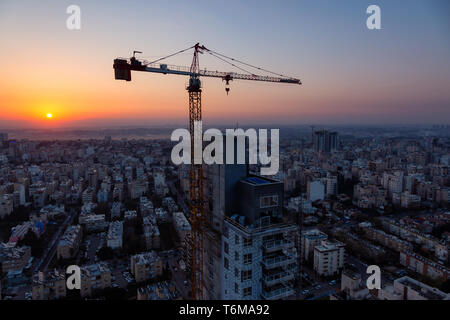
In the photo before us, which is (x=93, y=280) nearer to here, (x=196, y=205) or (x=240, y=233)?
(x=196, y=205)

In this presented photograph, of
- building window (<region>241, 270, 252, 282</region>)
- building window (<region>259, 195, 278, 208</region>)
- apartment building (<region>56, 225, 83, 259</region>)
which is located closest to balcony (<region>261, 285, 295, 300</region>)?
building window (<region>241, 270, 252, 282</region>)

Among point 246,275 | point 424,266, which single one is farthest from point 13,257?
point 424,266

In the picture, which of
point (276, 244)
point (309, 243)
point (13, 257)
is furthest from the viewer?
point (309, 243)

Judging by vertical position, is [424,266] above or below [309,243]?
below

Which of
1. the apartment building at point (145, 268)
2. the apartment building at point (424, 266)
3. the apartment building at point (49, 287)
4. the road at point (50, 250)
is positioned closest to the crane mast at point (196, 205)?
the apartment building at point (145, 268)

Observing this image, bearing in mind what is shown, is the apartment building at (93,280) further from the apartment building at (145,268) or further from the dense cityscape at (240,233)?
the apartment building at (145,268)
